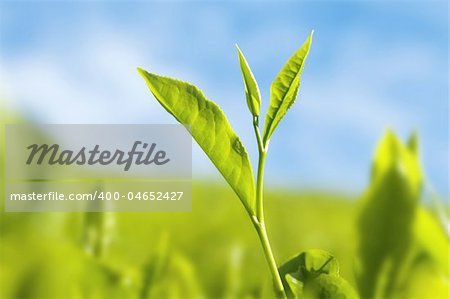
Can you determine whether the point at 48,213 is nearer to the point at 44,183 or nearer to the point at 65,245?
the point at 44,183

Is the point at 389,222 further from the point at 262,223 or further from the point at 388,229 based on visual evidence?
the point at 262,223

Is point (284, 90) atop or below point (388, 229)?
atop

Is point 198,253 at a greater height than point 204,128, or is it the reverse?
point 204,128

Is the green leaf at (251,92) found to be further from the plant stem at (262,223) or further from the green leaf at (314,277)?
the green leaf at (314,277)

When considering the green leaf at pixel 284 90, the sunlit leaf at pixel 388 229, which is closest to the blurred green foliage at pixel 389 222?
the sunlit leaf at pixel 388 229

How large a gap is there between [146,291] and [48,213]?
0.41 meters

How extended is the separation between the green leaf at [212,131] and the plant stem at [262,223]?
11 millimetres

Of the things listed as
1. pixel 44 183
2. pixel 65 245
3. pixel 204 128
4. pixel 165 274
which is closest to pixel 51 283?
pixel 65 245

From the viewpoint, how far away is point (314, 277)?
0.45 m

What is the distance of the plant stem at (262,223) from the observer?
1.32 ft

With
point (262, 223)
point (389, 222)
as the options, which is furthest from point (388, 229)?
point (262, 223)

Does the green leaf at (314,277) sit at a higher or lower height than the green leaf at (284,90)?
lower

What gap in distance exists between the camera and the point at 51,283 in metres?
0.66

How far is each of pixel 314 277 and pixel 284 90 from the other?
0.14m
